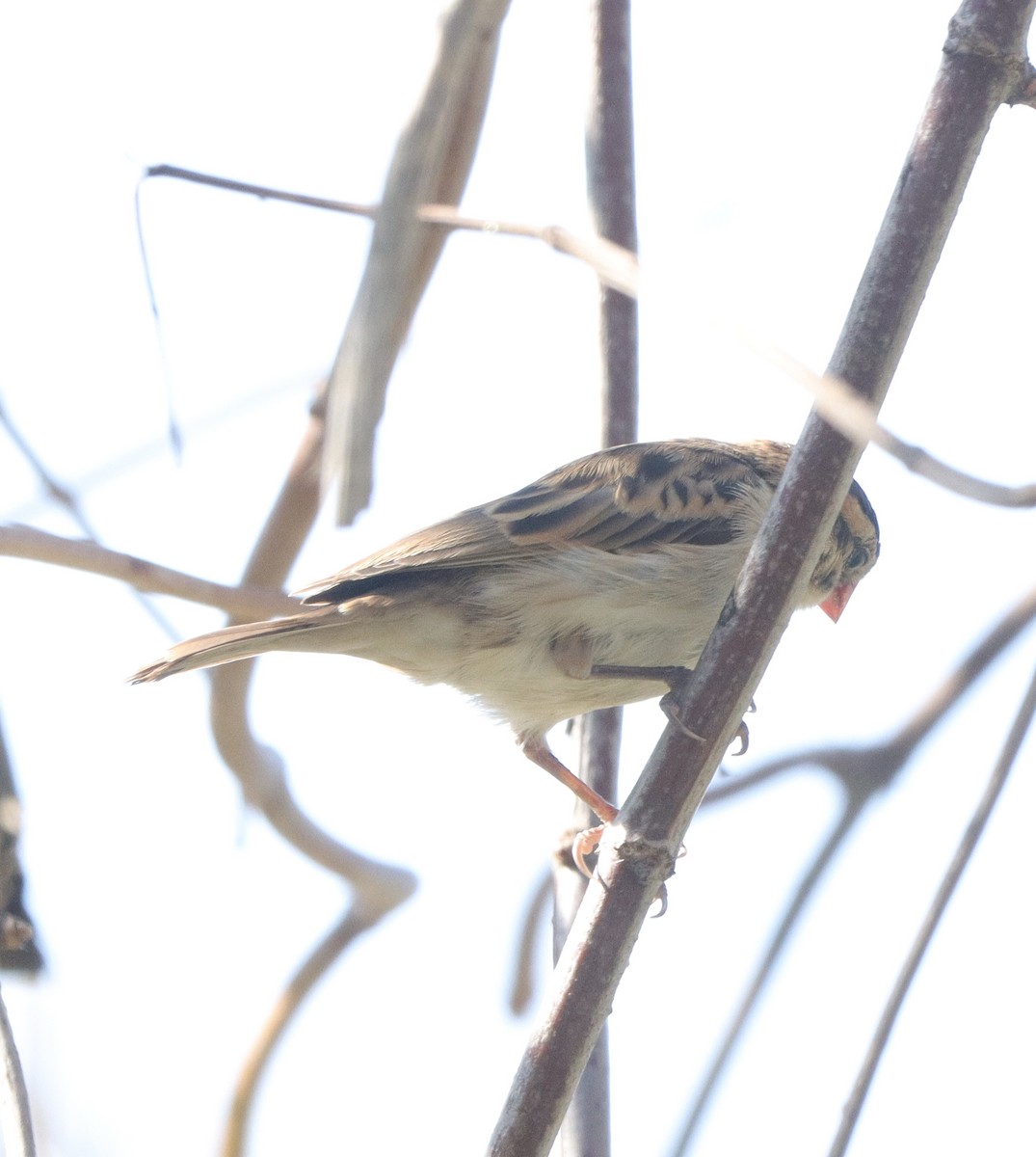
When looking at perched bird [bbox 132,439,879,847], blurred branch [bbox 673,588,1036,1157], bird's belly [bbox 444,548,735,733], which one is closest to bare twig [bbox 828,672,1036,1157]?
blurred branch [bbox 673,588,1036,1157]

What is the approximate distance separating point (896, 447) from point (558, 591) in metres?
2.52

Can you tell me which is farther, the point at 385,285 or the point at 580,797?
the point at 580,797

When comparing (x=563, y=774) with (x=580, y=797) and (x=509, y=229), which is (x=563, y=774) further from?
(x=509, y=229)

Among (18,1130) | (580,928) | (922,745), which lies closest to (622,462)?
(922,745)

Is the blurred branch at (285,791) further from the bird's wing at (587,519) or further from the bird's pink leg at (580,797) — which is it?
the bird's pink leg at (580,797)

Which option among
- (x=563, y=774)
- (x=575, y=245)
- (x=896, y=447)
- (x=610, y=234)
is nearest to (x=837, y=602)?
(x=563, y=774)

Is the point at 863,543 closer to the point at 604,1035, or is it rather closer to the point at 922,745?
the point at 922,745

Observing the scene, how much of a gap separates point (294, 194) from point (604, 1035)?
6.39ft

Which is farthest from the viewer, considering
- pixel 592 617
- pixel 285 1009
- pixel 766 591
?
pixel 285 1009

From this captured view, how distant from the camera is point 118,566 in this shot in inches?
121

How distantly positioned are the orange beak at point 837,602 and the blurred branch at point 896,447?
327cm

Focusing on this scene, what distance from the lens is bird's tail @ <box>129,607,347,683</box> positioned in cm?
373

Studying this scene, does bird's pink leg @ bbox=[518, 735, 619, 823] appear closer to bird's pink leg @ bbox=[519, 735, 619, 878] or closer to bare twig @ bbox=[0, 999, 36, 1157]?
bird's pink leg @ bbox=[519, 735, 619, 878]

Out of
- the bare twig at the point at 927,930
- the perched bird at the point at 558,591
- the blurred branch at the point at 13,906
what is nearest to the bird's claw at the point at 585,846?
the perched bird at the point at 558,591
